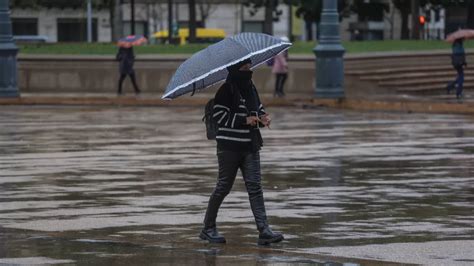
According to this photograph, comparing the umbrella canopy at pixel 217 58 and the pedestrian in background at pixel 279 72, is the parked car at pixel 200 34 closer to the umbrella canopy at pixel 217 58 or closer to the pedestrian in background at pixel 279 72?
the pedestrian in background at pixel 279 72

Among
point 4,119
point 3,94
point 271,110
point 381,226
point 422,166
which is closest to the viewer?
point 381,226

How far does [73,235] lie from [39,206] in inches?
101

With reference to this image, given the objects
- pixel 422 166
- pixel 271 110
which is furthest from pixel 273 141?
pixel 271 110

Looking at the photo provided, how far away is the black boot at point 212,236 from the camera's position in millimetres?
13055

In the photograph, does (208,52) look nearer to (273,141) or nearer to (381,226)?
(381,226)

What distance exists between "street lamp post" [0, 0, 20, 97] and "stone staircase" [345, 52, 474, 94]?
31.4ft

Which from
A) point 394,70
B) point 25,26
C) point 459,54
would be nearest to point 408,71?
point 394,70

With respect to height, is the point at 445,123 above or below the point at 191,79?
below

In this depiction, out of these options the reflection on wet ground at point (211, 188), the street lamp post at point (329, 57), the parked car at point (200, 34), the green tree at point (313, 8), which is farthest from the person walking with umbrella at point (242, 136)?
the parked car at point (200, 34)

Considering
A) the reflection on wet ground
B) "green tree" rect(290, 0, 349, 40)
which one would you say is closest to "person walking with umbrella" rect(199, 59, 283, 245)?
the reflection on wet ground

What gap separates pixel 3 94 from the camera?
40906 millimetres

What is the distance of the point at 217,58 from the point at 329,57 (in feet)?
86.5

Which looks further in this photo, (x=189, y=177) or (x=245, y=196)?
(x=189, y=177)

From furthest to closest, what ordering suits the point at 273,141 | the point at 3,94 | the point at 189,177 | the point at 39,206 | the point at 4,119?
the point at 3,94, the point at 4,119, the point at 273,141, the point at 189,177, the point at 39,206
